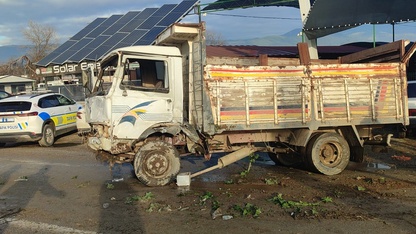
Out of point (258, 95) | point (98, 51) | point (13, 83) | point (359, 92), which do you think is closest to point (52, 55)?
point (98, 51)

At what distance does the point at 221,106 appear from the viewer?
276 inches

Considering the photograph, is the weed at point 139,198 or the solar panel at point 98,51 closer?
the weed at point 139,198

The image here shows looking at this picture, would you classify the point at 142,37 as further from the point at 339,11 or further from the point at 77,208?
the point at 77,208

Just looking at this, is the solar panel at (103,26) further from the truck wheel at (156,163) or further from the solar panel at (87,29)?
the truck wheel at (156,163)

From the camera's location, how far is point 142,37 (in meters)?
21.1

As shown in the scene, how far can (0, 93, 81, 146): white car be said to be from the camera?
39.8 ft

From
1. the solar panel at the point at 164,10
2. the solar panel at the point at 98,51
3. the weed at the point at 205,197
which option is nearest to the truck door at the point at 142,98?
the weed at the point at 205,197

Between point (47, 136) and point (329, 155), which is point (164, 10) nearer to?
point (47, 136)

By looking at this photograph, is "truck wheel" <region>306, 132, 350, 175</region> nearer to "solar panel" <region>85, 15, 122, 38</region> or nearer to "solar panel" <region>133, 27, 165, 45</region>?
"solar panel" <region>133, 27, 165, 45</region>

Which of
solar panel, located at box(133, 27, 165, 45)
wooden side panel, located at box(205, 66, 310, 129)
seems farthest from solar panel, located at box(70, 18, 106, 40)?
wooden side panel, located at box(205, 66, 310, 129)

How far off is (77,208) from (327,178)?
15.6ft

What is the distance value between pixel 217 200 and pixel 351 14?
11500 mm

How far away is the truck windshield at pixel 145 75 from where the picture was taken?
7.05 metres

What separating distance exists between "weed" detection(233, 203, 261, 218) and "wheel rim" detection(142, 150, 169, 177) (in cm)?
190
